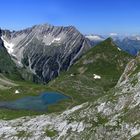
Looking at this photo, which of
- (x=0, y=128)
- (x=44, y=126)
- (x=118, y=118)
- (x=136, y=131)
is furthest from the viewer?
(x=0, y=128)

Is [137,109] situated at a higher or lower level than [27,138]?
higher

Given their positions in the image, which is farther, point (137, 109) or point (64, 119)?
point (64, 119)

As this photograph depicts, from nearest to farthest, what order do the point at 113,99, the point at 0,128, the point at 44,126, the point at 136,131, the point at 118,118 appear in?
the point at 136,131, the point at 118,118, the point at 113,99, the point at 44,126, the point at 0,128

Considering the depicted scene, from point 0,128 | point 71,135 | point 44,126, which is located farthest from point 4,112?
point 71,135

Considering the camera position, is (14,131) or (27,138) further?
(14,131)

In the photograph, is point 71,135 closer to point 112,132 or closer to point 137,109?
point 112,132

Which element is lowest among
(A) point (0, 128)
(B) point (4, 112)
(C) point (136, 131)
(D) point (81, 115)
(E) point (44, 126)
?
(B) point (4, 112)

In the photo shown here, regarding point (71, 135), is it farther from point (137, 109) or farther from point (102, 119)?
point (137, 109)

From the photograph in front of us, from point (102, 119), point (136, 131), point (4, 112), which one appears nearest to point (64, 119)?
point (102, 119)

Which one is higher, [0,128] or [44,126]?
[44,126]
